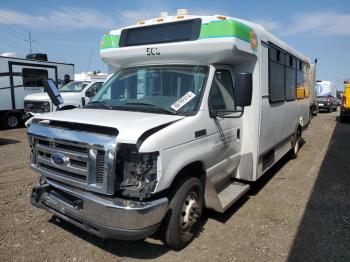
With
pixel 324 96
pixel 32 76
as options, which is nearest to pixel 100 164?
pixel 32 76

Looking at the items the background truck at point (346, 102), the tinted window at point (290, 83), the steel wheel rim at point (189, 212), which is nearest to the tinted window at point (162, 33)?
the steel wheel rim at point (189, 212)

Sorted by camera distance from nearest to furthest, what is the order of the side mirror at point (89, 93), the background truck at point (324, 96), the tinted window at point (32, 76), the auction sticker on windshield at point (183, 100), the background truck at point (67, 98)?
1. the auction sticker on windshield at point (183, 100)
2. the side mirror at point (89, 93)
3. the background truck at point (67, 98)
4. the tinted window at point (32, 76)
5. the background truck at point (324, 96)

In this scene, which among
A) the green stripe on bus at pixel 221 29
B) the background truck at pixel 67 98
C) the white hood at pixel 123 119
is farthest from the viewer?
the background truck at pixel 67 98

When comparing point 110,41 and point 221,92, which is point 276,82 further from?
point 110,41

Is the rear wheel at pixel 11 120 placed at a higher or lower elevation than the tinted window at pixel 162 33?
lower

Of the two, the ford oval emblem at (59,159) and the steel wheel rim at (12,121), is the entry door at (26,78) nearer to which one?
the steel wheel rim at (12,121)

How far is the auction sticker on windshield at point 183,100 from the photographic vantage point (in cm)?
414

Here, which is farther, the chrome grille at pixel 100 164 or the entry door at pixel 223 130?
the entry door at pixel 223 130

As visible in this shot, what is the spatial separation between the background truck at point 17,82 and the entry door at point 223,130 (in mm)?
12733

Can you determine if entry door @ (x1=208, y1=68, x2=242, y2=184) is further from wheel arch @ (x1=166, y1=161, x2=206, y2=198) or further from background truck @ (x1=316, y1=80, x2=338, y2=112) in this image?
background truck @ (x1=316, y1=80, x2=338, y2=112)

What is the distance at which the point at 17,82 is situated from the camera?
1514cm

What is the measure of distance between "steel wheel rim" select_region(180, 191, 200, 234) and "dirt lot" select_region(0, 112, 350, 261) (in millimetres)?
283

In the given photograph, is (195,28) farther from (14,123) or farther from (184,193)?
(14,123)

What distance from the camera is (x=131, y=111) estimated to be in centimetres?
423
